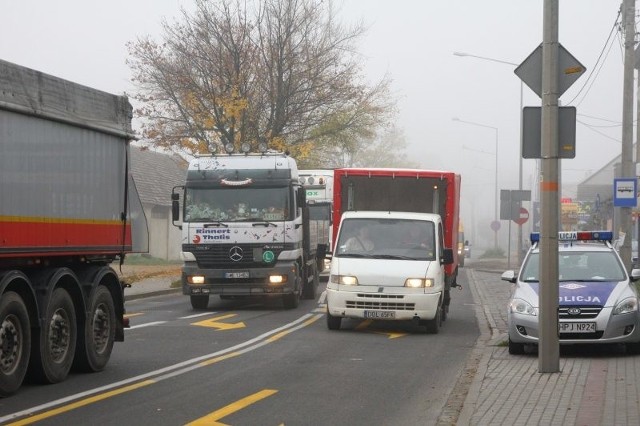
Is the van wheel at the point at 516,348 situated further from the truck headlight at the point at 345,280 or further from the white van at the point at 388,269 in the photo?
the truck headlight at the point at 345,280

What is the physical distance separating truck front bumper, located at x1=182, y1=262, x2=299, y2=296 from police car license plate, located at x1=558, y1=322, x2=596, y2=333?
916 centimetres

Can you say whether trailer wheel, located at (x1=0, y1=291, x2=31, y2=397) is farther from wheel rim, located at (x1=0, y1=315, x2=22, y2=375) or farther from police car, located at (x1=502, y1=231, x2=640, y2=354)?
police car, located at (x1=502, y1=231, x2=640, y2=354)

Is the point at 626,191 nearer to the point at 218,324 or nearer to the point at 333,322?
the point at 333,322

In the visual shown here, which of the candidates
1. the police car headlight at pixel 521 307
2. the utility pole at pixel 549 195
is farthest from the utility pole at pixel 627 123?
the utility pole at pixel 549 195

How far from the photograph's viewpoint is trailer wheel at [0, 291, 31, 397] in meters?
10.3

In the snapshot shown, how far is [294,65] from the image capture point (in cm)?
3959

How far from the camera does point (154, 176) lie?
209 ft

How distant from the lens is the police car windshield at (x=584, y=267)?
619 inches

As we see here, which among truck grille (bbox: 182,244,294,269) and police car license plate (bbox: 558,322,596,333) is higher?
truck grille (bbox: 182,244,294,269)

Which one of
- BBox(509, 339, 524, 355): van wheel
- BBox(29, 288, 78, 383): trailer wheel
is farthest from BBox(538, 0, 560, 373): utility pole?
BBox(29, 288, 78, 383): trailer wheel

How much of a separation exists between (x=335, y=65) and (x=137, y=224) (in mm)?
27257

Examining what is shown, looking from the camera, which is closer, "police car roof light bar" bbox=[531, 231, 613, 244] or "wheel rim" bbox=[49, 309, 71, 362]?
"wheel rim" bbox=[49, 309, 71, 362]

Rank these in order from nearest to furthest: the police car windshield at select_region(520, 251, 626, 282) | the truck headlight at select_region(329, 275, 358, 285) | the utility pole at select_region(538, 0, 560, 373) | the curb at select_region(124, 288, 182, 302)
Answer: the utility pole at select_region(538, 0, 560, 373), the police car windshield at select_region(520, 251, 626, 282), the truck headlight at select_region(329, 275, 358, 285), the curb at select_region(124, 288, 182, 302)

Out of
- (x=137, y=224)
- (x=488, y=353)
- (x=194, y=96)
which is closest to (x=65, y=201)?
(x=137, y=224)
